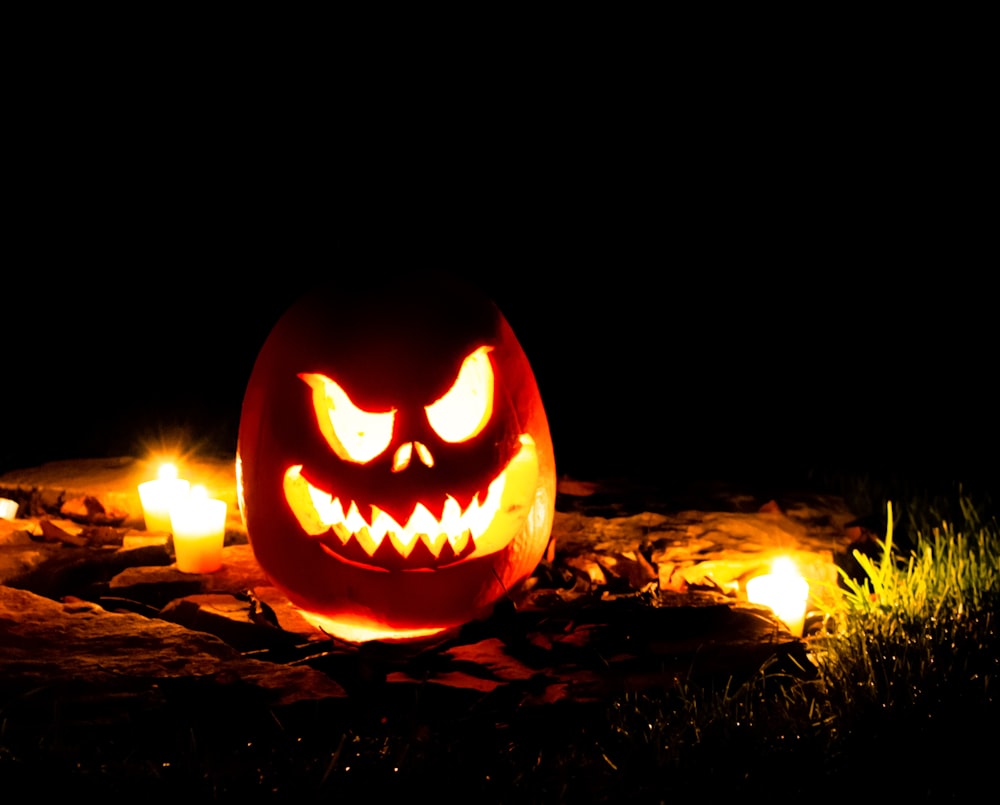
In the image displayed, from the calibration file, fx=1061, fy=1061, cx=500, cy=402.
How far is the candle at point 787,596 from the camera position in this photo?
3.25 metres

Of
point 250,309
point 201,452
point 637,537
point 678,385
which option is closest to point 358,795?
point 637,537

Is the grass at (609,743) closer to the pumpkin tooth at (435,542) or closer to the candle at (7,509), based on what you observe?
the pumpkin tooth at (435,542)

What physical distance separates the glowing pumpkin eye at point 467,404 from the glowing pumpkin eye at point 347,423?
147 mm

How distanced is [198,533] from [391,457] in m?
1.00

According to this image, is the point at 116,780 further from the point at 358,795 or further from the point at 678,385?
the point at 678,385

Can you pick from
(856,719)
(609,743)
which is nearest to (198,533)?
(609,743)

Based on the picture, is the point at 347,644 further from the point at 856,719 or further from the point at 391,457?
the point at 856,719

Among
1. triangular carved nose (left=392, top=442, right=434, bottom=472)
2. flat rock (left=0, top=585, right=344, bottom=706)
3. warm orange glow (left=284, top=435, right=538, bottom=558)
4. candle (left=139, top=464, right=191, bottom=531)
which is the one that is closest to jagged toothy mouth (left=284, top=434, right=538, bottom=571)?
warm orange glow (left=284, top=435, right=538, bottom=558)

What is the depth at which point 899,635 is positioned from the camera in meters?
2.94

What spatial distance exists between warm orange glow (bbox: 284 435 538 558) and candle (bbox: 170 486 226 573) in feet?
2.10

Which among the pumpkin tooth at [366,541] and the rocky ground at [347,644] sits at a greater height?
the pumpkin tooth at [366,541]

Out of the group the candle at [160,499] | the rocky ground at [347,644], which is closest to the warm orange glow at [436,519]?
the rocky ground at [347,644]

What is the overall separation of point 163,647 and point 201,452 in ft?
9.83

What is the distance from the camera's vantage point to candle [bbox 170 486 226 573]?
11.6 feet
